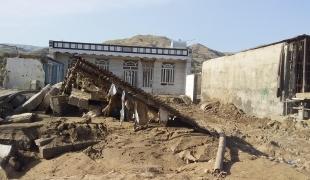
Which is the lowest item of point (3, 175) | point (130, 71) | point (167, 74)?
point (3, 175)

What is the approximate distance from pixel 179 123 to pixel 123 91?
1630mm

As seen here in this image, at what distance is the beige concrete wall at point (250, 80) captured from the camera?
53.6 ft

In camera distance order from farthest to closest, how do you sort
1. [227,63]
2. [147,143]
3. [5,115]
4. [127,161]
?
1. [227,63]
2. [5,115]
3. [147,143]
4. [127,161]

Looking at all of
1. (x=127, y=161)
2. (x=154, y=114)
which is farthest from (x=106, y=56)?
(x=127, y=161)

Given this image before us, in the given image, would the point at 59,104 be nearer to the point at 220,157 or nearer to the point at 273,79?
the point at 220,157

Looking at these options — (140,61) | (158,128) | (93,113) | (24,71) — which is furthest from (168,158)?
(140,61)

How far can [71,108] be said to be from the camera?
13.6 m

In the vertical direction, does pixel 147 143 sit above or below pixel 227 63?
below

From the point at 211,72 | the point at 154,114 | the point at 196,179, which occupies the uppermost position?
the point at 211,72

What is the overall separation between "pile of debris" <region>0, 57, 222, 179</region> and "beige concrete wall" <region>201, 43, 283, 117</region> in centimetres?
492

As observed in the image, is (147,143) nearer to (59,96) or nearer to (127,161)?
(127,161)

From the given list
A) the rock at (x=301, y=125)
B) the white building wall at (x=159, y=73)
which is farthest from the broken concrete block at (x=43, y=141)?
the white building wall at (x=159, y=73)

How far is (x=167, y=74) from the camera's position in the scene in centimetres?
3378

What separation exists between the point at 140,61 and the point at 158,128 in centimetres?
2250
